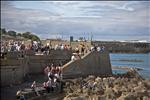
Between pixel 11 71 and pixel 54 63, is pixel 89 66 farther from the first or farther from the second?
pixel 11 71

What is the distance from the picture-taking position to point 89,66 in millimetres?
31359

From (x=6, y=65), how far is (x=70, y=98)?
156 inches

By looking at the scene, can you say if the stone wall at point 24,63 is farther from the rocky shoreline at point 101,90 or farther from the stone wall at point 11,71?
the rocky shoreline at point 101,90

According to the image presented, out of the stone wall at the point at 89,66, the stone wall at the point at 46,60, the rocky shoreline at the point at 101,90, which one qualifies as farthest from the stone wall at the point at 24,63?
the rocky shoreline at the point at 101,90

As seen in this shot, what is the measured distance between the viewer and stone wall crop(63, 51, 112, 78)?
94.5 ft

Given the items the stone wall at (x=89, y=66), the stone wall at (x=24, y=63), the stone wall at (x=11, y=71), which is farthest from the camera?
the stone wall at (x=89, y=66)

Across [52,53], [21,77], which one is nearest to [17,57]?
[21,77]

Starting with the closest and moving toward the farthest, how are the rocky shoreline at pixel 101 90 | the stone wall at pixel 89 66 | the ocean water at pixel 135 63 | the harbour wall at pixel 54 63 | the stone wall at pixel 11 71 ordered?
1. the stone wall at pixel 11 71
2. the harbour wall at pixel 54 63
3. the rocky shoreline at pixel 101 90
4. the stone wall at pixel 89 66
5. the ocean water at pixel 135 63

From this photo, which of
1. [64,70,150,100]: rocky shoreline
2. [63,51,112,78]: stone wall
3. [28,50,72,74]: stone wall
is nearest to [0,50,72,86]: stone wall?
[28,50,72,74]: stone wall

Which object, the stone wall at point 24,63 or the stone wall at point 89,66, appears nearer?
the stone wall at point 24,63

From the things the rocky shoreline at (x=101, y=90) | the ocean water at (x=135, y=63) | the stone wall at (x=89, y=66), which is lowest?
the ocean water at (x=135, y=63)

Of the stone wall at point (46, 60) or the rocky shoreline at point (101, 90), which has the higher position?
the stone wall at point (46, 60)

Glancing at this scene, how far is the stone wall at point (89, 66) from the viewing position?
94.5 ft

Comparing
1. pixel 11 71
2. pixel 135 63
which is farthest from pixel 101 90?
pixel 135 63
